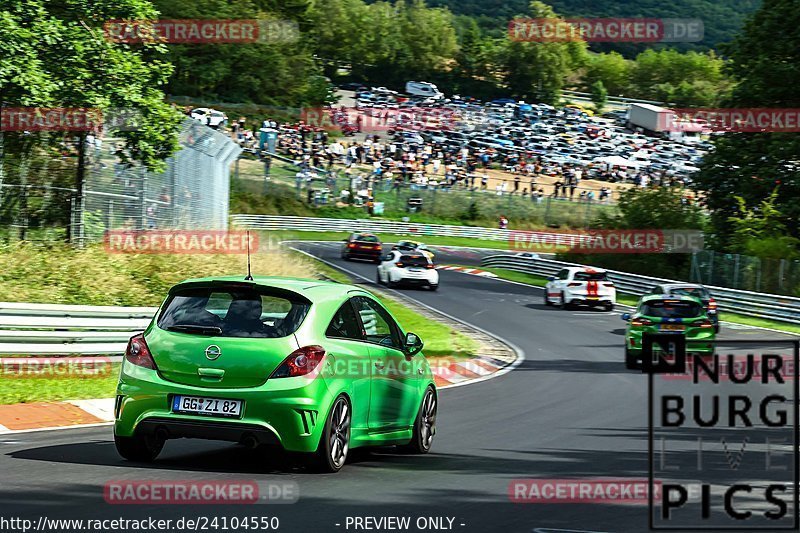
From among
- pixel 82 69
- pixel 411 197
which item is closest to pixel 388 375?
pixel 82 69

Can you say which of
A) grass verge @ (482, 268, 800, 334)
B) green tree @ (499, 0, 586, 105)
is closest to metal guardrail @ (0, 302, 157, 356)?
grass verge @ (482, 268, 800, 334)

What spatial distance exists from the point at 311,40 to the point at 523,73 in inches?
1351

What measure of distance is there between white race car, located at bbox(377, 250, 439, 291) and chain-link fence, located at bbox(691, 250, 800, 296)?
1140cm

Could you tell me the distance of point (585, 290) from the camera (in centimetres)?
3747

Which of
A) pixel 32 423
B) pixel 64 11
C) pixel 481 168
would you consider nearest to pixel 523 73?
pixel 481 168

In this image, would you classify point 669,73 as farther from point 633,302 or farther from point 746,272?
point 633,302

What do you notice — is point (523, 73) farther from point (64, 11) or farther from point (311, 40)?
point (64, 11)

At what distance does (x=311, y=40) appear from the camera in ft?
383

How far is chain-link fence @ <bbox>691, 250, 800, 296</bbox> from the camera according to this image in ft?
137

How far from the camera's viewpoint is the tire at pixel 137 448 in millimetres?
9203

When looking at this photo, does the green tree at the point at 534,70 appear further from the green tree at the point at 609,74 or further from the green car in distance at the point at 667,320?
the green car in distance at the point at 667,320

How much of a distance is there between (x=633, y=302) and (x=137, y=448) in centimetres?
3449

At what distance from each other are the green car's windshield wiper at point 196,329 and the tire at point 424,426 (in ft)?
8.45

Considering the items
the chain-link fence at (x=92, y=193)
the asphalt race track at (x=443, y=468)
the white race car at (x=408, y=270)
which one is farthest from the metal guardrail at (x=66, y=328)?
the white race car at (x=408, y=270)
